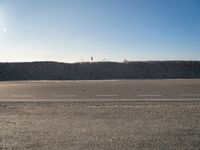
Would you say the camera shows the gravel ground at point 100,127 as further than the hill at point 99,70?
No

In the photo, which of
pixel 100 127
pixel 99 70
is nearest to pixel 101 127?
pixel 100 127

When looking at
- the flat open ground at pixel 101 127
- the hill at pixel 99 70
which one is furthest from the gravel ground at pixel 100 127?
the hill at pixel 99 70

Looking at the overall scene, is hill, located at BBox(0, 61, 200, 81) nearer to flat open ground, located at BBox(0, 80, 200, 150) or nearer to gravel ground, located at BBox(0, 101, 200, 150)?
gravel ground, located at BBox(0, 101, 200, 150)

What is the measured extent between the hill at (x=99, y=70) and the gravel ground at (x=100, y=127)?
32383 mm

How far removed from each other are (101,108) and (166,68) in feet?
124

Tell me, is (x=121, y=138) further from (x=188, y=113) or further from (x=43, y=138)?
(x=188, y=113)

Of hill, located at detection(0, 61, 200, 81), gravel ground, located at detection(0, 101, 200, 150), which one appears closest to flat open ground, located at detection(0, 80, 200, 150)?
gravel ground, located at detection(0, 101, 200, 150)

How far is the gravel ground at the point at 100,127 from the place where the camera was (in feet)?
27.8

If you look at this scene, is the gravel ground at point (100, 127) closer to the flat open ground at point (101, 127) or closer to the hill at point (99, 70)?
the flat open ground at point (101, 127)

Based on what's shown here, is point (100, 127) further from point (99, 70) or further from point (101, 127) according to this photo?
point (99, 70)

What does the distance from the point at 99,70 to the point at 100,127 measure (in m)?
39.2

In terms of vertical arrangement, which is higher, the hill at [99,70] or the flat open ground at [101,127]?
the hill at [99,70]

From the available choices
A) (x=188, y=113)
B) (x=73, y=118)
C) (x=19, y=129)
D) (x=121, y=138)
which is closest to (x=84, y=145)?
(x=121, y=138)

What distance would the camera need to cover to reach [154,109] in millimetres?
13648
